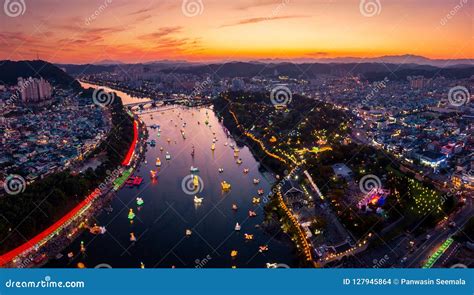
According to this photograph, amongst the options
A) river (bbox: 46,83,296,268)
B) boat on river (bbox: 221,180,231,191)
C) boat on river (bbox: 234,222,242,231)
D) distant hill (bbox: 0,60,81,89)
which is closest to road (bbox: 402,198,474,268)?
river (bbox: 46,83,296,268)

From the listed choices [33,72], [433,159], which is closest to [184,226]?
[433,159]

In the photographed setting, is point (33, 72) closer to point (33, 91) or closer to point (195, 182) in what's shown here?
point (33, 91)

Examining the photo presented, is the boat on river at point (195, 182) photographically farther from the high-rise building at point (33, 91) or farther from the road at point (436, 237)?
the high-rise building at point (33, 91)

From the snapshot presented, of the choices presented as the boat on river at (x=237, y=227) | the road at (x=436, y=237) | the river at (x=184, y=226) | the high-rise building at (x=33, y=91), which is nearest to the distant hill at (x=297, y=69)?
the high-rise building at (x=33, y=91)

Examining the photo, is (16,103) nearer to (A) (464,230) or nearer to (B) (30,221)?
(B) (30,221)

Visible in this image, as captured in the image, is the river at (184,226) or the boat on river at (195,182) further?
the boat on river at (195,182)

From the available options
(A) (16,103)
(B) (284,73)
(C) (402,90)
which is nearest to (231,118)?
(A) (16,103)
